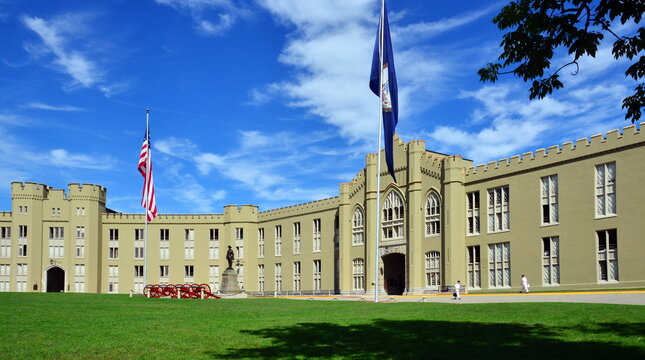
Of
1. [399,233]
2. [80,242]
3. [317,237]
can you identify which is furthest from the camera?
[80,242]

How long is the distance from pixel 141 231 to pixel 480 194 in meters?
41.5

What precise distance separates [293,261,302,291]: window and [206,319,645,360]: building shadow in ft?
162

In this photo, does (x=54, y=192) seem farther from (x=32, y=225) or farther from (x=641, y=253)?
(x=641, y=253)

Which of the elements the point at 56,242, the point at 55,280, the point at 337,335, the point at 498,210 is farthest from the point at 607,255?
the point at 55,280

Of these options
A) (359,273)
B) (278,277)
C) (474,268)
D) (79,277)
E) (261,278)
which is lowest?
(261,278)

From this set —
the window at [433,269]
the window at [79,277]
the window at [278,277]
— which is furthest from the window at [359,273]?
the window at [79,277]

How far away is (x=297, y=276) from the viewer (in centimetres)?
6919

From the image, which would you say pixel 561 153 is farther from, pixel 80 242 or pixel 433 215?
pixel 80 242

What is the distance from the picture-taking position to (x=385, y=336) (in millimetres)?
16891

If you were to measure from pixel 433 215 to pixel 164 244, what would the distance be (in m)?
35.7

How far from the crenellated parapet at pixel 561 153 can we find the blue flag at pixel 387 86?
14.2 m

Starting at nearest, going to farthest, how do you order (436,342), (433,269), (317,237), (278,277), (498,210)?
(436,342), (498,210), (433,269), (317,237), (278,277)

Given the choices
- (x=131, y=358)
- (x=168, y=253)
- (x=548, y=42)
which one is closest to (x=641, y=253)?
(x=548, y=42)

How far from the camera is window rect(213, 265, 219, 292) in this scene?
7528 centimetres
